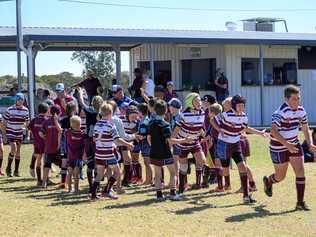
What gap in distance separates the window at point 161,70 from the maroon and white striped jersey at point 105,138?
1593 cm

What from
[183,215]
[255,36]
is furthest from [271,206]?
[255,36]

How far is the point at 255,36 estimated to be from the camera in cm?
2658

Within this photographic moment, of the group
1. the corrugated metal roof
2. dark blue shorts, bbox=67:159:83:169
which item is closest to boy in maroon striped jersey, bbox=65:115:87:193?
dark blue shorts, bbox=67:159:83:169

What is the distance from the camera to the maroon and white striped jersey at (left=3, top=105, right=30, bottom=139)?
14.8m

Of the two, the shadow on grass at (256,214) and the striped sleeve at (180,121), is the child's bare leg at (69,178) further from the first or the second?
→ the shadow on grass at (256,214)

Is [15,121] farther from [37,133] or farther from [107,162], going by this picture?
[107,162]

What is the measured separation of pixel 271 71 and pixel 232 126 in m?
17.2

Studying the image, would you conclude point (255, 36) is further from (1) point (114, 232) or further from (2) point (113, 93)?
(1) point (114, 232)

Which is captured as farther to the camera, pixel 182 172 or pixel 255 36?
pixel 255 36

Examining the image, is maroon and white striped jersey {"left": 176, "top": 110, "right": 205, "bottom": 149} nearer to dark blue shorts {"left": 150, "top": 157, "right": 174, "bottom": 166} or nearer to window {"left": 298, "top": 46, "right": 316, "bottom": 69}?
dark blue shorts {"left": 150, "top": 157, "right": 174, "bottom": 166}

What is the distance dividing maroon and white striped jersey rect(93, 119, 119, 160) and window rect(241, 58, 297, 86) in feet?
53.4

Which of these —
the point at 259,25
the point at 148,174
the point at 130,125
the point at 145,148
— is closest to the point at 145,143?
the point at 145,148

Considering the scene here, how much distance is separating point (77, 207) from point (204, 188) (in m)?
2.71

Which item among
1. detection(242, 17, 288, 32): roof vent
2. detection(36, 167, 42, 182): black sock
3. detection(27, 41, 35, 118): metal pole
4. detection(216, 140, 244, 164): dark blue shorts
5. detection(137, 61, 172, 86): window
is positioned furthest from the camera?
detection(242, 17, 288, 32): roof vent
